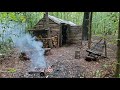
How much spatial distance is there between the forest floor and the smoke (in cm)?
36

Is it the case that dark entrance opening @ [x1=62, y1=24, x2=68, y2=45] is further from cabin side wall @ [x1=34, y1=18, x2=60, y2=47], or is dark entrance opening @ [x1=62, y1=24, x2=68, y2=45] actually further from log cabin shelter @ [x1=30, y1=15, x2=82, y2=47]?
cabin side wall @ [x1=34, y1=18, x2=60, y2=47]

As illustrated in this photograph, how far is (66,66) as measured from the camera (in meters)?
8.29

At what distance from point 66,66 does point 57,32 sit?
3852mm

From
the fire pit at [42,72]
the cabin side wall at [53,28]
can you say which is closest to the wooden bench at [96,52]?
the fire pit at [42,72]

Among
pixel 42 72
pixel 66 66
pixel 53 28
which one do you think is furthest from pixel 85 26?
pixel 42 72

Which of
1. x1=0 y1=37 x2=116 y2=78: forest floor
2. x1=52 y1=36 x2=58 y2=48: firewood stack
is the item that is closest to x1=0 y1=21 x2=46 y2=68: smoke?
x1=0 y1=37 x2=116 y2=78: forest floor

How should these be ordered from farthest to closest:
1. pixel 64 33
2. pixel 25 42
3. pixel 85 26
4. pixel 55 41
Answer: pixel 64 33 < pixel 85 26 < pixel 55 41 < pixel 25 42

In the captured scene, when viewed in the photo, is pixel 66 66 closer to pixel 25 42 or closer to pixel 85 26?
pixel 25 42

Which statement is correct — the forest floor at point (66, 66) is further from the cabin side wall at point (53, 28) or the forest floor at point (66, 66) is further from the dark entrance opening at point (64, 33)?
the dark entrance opening at point (64, 33)

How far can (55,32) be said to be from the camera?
11.8m
